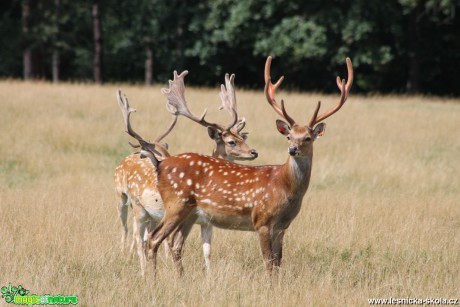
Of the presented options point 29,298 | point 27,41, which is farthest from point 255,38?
point 29,298

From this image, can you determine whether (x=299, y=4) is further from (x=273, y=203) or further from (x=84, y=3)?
(x=273, y=203)

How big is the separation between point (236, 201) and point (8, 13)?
26.4m

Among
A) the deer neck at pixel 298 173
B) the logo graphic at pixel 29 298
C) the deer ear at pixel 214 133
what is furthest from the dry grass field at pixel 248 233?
the deer ear at pixel 214 133

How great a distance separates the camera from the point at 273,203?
552cm

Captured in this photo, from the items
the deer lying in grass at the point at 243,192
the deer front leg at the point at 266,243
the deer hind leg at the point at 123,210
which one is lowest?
the deer hind leg at the point at 123,210

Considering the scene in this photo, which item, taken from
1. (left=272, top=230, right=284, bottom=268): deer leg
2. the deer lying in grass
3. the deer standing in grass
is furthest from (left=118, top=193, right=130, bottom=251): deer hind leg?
(left=272, top=230, right=284, bottom=268): deer leg

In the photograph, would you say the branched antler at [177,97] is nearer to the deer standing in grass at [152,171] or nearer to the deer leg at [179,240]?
the deer standing in grass at [152,171]

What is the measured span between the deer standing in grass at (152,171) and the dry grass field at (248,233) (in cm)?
21

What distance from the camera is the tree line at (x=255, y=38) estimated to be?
961 inches

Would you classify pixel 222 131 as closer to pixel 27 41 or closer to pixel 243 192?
pixel 243 192

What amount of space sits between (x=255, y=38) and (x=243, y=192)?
20946 millimetres

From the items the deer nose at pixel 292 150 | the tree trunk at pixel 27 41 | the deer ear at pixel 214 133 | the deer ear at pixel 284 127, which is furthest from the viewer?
the tree trunk at pixel 27 41

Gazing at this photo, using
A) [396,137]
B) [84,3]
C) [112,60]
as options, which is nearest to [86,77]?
[112,60]

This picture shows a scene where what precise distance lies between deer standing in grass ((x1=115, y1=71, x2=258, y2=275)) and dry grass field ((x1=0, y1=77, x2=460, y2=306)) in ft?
0.70
